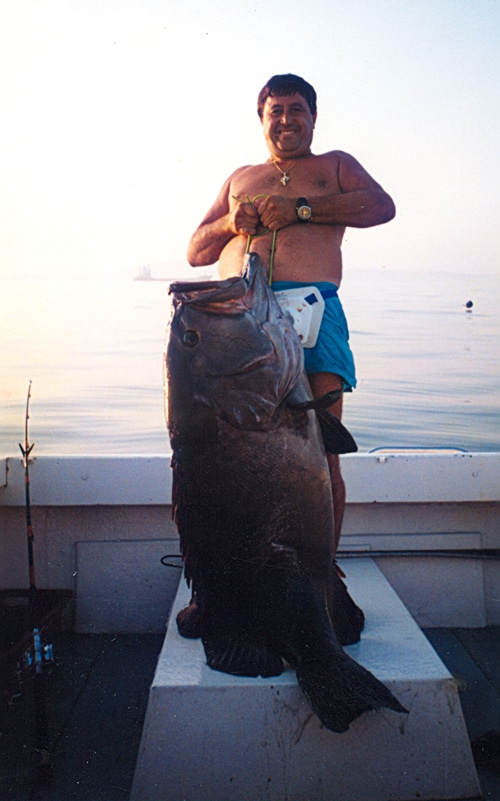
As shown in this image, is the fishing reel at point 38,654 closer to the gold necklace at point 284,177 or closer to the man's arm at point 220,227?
the man's arm at point 220,227

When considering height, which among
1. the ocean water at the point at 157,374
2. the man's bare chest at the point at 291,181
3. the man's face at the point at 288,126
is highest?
the man's face at the point at 288,126

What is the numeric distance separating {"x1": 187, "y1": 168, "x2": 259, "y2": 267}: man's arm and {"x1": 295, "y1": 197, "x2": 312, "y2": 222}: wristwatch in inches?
5.7

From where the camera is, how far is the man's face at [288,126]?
2.81 meters

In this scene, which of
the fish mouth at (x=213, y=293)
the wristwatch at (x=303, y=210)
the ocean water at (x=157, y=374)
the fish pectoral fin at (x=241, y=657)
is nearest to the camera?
the fish mouth at (x=213, y=293)

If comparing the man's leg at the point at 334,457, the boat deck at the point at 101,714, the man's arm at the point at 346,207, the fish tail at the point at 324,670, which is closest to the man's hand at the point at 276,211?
the man's arm at the point at 346,207

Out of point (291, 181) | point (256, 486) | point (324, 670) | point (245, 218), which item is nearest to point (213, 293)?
point (256, 486)

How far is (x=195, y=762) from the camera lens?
88.0 inches

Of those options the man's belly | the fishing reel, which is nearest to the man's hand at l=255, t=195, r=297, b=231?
the man's belly

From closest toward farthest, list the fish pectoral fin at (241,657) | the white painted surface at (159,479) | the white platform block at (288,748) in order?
the white platform block at (288,748) → the fish pectoral fin at (241,657) → the white painted surface at (159,479)

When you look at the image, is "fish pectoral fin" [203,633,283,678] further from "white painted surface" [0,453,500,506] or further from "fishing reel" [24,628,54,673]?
"white painted surface" [0,453,500,506]

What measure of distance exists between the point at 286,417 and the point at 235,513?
311mm

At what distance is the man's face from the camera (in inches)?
111

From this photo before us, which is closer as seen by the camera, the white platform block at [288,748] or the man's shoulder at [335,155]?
the white platform block at [288,748]

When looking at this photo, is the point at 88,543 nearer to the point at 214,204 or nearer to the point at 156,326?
the point at 214,204
